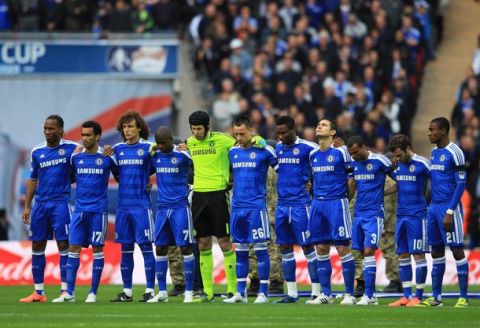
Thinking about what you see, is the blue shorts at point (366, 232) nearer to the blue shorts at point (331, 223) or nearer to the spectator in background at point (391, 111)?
the blue shorts at point (331, 223)

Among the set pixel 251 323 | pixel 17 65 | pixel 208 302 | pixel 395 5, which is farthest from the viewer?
pixel 395 5

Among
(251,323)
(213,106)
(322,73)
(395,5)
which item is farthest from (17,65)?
(251,323)

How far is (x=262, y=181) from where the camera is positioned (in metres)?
23.0

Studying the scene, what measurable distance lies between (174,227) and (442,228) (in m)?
3.95

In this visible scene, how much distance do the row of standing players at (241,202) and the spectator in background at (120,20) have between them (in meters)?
12.9

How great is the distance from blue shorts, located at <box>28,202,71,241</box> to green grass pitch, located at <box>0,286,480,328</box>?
3.61 ft

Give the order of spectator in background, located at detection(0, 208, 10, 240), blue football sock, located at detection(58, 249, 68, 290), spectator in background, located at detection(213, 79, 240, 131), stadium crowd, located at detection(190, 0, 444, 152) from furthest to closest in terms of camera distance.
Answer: spectator in background, located at detection(213, 79, 240, 131), stadium crowd, located at detection(190, 0, 444, 152), spectator in background, located at detection(0, 208, 10, 240), blue football sock, located at detection(58, 249, 68, 290)

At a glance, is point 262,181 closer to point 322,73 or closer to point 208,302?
point 208,302

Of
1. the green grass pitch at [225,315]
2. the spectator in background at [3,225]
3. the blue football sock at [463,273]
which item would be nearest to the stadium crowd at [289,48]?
the spectator in background at [3,225]

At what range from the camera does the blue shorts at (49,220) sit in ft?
75.8

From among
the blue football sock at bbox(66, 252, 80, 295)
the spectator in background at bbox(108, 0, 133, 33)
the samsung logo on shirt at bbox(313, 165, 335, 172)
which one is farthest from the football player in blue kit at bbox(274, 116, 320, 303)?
the spectator in background at bbox(108, 0, 133, 33)

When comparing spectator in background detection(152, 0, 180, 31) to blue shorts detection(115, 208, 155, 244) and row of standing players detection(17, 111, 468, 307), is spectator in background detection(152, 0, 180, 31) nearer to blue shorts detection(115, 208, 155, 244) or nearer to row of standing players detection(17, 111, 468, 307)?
row of standing players detection(17, 111, 468, 307)

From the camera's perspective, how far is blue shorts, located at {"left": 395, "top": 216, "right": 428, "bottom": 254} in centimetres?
2241

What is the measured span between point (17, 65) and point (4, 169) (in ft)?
8.02
